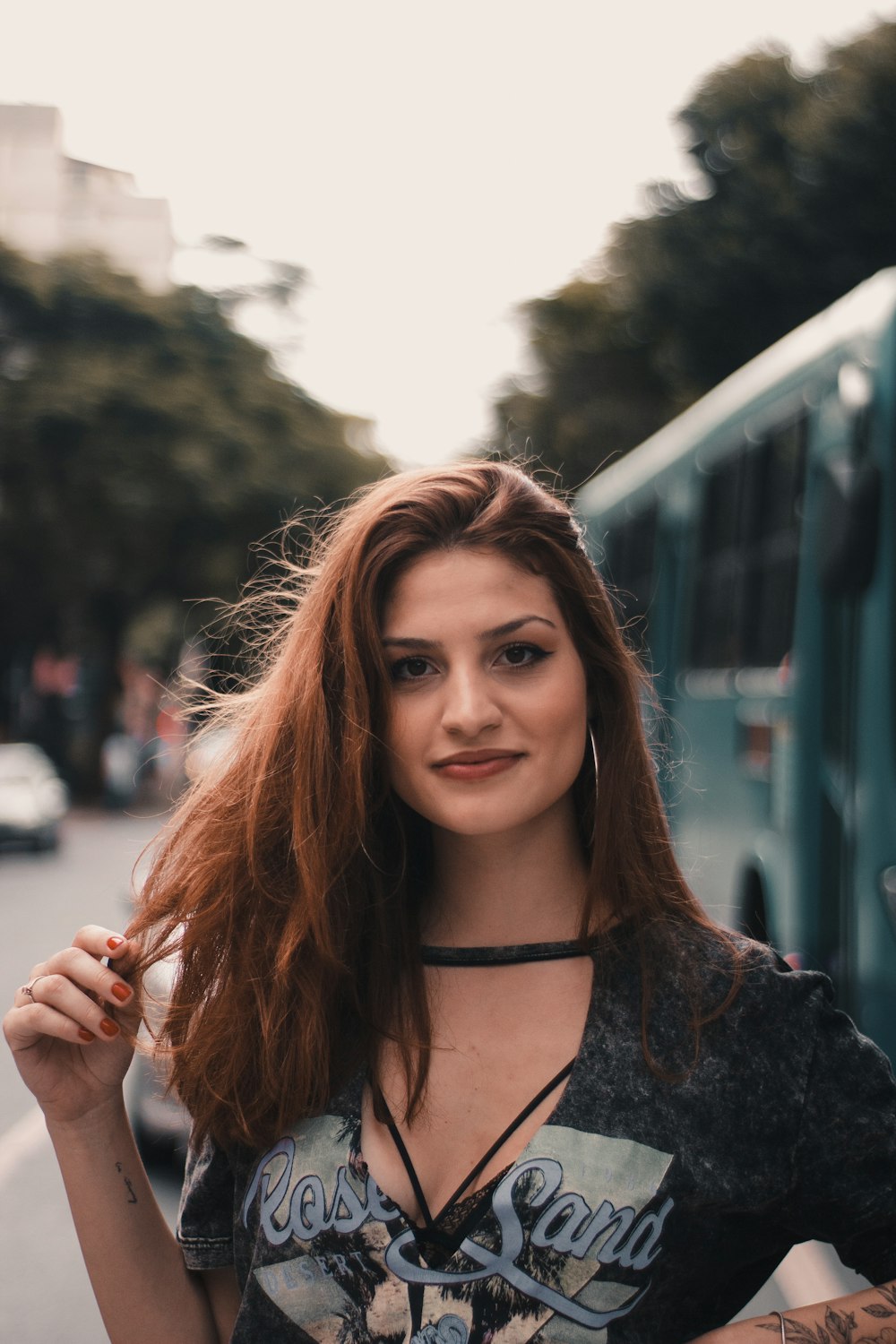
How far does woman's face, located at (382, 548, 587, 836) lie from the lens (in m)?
1.83

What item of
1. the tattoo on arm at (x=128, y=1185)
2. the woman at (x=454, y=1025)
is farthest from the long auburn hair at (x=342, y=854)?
the tattoo on arm at (x=128, y=1185)

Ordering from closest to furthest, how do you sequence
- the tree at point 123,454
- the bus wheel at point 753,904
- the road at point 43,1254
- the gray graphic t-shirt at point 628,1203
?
the gray graphic t-shirt at point 628,1203
the road at point 43,1254
the bus wheel at point 753,904
the tree at point 123,454

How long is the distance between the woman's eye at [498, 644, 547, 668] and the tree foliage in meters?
16.8

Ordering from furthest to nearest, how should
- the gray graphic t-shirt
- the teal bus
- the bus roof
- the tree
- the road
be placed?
1. the tree
2. the bus roof
3. the teal bus
4. the road
5. the gray graphic t-shirt

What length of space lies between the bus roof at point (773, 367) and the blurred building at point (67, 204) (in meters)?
2.89

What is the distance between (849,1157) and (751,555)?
5061mm

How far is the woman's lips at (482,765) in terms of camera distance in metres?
1.82

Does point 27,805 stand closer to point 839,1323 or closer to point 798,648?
point 798,648

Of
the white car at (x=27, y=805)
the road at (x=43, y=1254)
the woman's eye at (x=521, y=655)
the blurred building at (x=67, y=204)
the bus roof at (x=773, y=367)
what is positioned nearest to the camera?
the woman's eye at (x=521, y=655)

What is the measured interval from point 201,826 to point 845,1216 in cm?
92

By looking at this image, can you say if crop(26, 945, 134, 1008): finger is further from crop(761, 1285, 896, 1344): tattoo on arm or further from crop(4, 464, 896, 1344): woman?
crop(761, 1285, 896, 1344): tattoo on arm

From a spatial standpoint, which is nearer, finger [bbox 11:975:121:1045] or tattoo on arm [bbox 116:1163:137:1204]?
finger [bbox 11:975:121:1045]

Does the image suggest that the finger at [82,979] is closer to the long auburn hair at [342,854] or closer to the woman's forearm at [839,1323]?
the long auburn hair at [342,854]

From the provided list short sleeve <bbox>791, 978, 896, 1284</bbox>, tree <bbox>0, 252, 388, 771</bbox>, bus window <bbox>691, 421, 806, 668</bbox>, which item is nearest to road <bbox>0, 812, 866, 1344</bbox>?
short sleeve <bbox>791, 978, 896, 1284</bbox>
